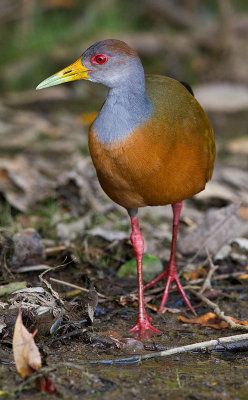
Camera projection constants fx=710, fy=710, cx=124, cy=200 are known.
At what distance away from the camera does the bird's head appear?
4.15 metres

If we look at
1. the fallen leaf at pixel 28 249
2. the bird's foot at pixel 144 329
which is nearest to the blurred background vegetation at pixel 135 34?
the fallen leaf at pixel 28 249

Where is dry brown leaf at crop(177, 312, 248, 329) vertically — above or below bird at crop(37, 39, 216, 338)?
below

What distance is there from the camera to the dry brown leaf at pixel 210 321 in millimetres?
4238

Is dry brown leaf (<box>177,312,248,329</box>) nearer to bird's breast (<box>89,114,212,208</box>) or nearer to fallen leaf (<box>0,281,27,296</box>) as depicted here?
bird's breast (<box>89,114,212,208</box>)

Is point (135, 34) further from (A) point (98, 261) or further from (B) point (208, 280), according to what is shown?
(B) point (208, 280)

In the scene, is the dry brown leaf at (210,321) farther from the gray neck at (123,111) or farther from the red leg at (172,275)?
the gray neck at (123,111)

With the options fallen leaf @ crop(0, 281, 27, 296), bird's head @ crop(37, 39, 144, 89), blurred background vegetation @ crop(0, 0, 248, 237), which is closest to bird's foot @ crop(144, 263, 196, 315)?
fallen leaf @ crop(0, 281, 27, 296)

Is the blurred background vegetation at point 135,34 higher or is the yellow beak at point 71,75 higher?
the yellow beak at point 71,75

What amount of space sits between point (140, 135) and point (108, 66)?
0.49 meters

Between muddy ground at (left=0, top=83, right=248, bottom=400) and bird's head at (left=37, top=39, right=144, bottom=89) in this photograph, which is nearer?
muddy ground at (left=0, top=83, right=248, bottom=400)

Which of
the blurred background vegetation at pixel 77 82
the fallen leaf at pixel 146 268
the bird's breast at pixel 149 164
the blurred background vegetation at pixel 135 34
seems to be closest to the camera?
the bird's breast at pixel 149 164

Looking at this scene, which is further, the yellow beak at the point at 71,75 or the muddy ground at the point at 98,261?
the yellow beak at the point at 71,75

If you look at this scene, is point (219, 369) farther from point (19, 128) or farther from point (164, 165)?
point (19, 128)

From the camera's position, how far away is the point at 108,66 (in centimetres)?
418
